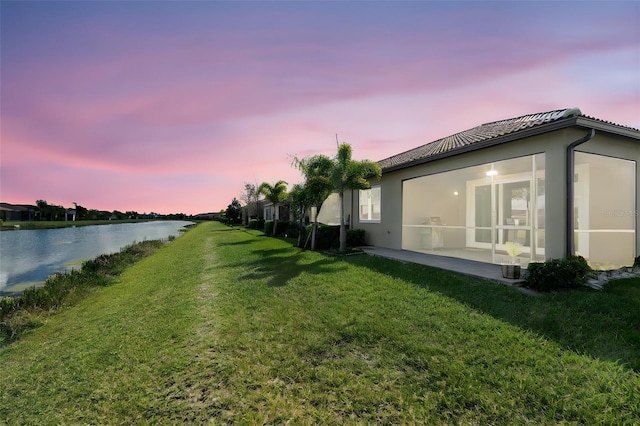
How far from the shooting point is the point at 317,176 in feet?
38.3

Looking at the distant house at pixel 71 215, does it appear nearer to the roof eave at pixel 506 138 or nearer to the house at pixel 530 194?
the house at pixel 530 194

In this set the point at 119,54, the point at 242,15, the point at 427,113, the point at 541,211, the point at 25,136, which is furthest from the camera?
the point at 25,136

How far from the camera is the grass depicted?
8.48 feet

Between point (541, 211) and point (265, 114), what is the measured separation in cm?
976

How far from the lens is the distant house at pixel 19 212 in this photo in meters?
64.6

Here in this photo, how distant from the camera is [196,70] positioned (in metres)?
9.94

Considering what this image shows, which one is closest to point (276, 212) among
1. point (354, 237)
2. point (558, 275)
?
point (354, 237)

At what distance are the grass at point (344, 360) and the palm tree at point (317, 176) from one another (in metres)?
6.16

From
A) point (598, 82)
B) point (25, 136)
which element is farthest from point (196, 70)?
point (598, 82)

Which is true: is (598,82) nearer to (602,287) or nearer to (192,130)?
(602,287)

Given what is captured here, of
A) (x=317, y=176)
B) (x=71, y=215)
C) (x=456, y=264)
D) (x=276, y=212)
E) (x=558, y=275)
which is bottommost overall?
(x=456, y=264)

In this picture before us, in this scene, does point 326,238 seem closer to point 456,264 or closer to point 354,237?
point 354,237

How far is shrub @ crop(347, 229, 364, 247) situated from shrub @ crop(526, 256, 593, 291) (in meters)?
7.68

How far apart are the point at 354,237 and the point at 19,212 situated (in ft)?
289
